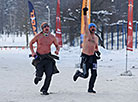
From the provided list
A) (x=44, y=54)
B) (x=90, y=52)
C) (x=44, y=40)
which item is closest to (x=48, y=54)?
(x=44, y=54)

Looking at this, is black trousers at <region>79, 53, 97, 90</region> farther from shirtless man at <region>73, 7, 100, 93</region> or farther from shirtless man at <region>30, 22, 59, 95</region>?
shirtless man at <region>30, 22, 59, 95</region>

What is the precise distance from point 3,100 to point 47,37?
1772 millimetres

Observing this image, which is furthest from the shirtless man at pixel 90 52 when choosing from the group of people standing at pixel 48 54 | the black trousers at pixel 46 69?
the black trousers at pixel 46 69

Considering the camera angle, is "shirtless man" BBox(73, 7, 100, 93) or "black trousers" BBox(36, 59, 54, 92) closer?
"black trousers" BBox(36, 59, 54, 92)

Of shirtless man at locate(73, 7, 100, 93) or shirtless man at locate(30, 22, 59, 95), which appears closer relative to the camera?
shirtless man at locate(30, 22, 59, 95)

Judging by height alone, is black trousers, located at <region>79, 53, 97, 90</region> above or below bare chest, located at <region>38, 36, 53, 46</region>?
below

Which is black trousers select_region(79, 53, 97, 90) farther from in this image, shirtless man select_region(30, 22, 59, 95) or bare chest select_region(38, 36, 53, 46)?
bare chest select_region(38, 36, 53, 46)

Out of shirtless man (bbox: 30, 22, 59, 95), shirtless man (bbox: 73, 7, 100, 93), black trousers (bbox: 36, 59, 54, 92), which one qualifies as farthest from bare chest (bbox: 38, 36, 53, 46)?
shirtless man (bbox: 73, 7, 100, 93)

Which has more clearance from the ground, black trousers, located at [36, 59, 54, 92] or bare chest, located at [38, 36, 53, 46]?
bare chest, located at [38, 36, 53, 46]

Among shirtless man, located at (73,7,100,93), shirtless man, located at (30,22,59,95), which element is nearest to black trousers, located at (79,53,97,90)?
shirtless man, located at (73,7,100,93)

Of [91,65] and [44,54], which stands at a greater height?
[44,54]

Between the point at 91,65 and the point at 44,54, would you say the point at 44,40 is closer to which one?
the point at 44,54

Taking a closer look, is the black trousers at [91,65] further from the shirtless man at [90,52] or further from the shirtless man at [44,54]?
the shirtless man at [44,54]

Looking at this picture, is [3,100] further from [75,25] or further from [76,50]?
[75,25]
